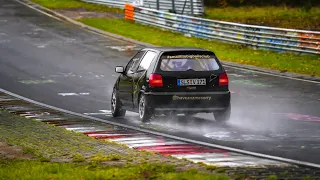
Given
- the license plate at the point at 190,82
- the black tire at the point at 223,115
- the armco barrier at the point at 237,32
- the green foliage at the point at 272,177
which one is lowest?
the armco barrier at the point at 237,32

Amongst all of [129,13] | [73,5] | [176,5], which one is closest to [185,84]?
[129,13]

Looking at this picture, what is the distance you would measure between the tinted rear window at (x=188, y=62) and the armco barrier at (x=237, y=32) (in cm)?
1615

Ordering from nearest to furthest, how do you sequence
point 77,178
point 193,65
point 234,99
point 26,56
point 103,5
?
point 77,178 < point 193,65 < point 234,99 < point 26,56 < point 103,5

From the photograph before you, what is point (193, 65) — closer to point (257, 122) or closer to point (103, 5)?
point (257, 122)

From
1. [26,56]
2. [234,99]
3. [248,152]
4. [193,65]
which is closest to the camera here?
[248,152]

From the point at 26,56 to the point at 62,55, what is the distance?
1515 mm

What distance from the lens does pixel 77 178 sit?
Answer: 33.5ft

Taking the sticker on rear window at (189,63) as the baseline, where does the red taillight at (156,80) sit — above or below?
below

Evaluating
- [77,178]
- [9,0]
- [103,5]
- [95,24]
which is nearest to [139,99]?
[77,178]

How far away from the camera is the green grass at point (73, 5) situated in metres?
54.5

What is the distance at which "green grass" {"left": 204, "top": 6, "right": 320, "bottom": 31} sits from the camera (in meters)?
50.1

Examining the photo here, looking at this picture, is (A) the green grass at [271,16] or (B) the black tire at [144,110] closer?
(B) the black tire at [144,110]

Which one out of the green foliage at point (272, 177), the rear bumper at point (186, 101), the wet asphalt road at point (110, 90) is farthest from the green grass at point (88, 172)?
the rear bumper at point (186, 101)

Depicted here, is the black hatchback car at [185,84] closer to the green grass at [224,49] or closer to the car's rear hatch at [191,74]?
the car's rear hatch at [191,74]
